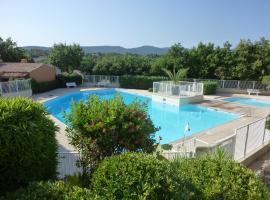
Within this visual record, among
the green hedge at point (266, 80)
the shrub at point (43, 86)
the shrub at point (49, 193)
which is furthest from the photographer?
the shrub at point (43, 86)

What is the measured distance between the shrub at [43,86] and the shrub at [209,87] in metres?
17.3

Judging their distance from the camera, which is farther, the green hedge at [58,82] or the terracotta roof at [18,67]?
the terracotta roof at [18,67]

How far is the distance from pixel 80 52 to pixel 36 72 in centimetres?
995

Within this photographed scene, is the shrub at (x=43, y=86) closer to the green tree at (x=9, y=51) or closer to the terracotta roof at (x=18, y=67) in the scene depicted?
the terracotta roof at (x=18, y=67)

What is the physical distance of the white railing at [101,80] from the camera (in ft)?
104

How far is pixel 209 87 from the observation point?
25.7 meters

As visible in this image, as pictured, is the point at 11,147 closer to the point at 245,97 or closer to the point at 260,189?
the point at 260,189

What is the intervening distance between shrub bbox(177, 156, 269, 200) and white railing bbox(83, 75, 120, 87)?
27.8 meters

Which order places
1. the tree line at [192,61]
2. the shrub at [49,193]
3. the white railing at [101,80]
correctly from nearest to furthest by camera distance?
the shrub at [49,193] < the tree line at [192,61] < the white railing at [101,80]

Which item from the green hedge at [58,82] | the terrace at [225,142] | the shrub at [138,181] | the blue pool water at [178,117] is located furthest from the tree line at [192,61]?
the shrub at [138,181]

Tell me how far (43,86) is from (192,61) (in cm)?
1743

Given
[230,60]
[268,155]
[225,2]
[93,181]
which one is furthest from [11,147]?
[230,60]

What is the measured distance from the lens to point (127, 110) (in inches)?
207

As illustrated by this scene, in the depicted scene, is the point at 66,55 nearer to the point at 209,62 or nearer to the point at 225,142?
the point at 209,62
